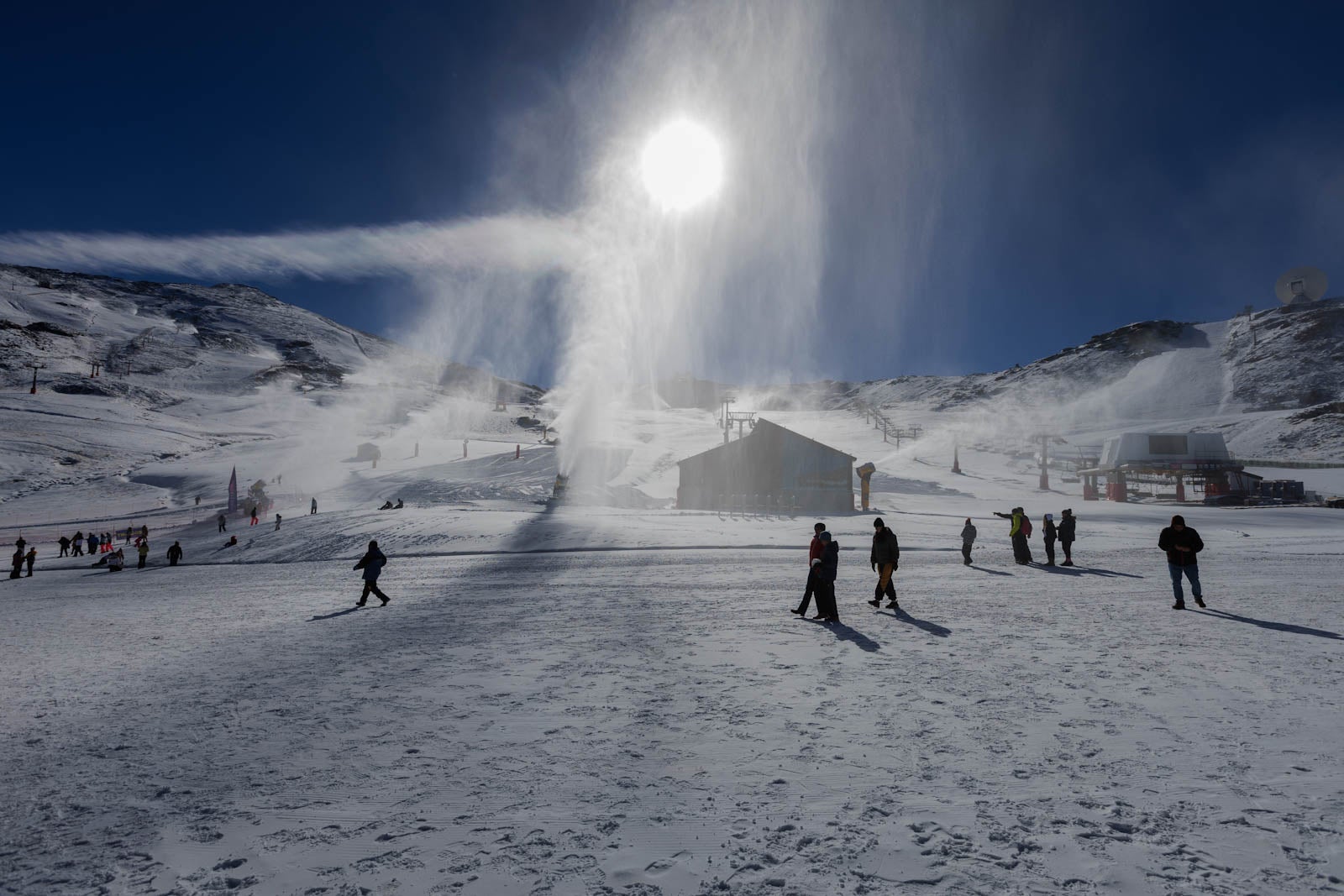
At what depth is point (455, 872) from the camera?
3875mm

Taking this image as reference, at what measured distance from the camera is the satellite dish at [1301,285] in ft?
354

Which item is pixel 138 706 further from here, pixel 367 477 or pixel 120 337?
pixel 120 337

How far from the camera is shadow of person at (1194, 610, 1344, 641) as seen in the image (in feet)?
32.3

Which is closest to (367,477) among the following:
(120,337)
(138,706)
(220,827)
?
(138,706)

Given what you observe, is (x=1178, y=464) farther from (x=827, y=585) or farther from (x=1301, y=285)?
(x=1301, y=285)

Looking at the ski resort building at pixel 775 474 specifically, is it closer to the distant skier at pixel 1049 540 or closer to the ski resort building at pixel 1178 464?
the ski resort building at pixel 1178 464

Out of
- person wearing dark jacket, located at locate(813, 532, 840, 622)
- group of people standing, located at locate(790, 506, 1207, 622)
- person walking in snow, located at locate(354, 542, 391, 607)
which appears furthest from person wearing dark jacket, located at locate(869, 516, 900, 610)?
person walking in snow, located at locate(354, 542, 391, 607)

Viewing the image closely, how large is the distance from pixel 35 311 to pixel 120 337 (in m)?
25.4

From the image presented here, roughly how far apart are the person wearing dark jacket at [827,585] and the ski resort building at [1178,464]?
4976 centimetres

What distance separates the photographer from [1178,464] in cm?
5000

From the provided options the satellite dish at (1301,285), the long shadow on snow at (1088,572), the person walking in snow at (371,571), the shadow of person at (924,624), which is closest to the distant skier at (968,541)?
the long shadow on snow at (1088,572)

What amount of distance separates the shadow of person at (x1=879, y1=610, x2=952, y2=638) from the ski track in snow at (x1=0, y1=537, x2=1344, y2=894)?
7cm

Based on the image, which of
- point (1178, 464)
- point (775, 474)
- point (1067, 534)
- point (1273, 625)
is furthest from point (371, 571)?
point (1178, 464)

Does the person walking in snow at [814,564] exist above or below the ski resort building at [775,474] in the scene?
below
